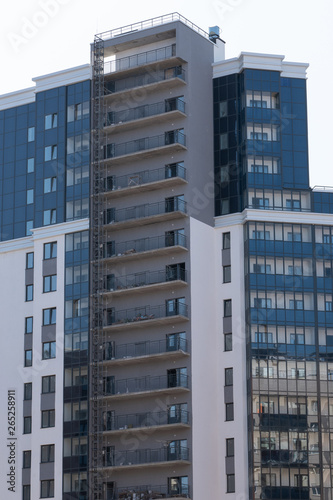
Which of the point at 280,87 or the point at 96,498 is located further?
the point at 280,87

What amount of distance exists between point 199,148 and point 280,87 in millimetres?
8255

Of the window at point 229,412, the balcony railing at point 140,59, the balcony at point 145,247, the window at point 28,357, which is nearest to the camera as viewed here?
the window at point 229,412

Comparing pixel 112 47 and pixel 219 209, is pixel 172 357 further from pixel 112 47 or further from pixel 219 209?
pixel 112 47

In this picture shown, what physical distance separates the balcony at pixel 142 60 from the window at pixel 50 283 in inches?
686

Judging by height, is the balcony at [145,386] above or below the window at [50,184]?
below

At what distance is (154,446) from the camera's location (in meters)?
90.7

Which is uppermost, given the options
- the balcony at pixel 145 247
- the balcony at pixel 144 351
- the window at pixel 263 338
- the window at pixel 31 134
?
the window at pixel 31 134

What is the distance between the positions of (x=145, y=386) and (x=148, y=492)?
319 inches

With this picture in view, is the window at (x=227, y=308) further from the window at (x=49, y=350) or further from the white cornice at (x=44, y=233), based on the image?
the window at (x=49, y=350)

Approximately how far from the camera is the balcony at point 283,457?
291 ft

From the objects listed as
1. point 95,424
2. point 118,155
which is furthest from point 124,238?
point 95,424

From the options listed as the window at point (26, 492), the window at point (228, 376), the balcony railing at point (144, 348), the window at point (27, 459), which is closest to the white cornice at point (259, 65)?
the balcony railing at point (144, 348)

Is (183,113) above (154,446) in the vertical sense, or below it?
above

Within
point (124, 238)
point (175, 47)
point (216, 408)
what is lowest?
point (216, 408)
